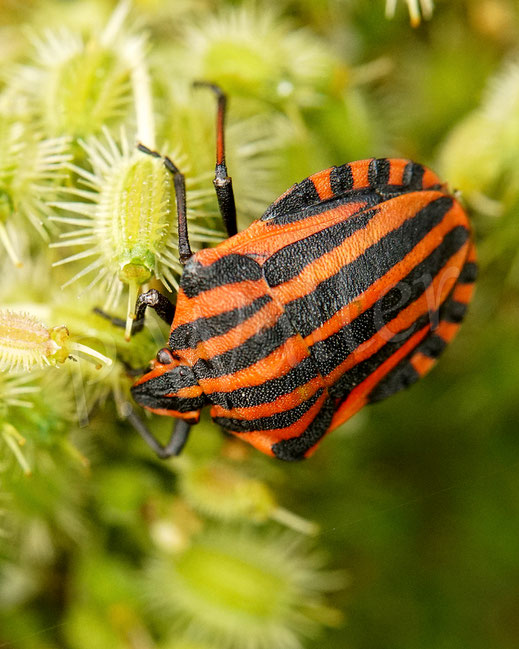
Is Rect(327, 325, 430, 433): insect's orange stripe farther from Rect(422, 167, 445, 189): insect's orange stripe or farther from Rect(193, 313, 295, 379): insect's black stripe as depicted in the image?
Rect(422, 167, 445, 189): insect's orange stripe

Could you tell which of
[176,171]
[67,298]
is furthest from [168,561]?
[176,171]

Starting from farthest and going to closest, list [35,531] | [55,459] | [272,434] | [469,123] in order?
1. [469,123]
2. [35,531]
3. [55,459]
4. [272,434]

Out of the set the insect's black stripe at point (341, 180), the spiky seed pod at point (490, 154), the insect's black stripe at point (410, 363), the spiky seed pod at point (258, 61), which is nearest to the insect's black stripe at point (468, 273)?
the insect's black stripe at point (410, 363)

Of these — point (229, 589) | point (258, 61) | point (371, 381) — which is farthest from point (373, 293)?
point (229, 589)

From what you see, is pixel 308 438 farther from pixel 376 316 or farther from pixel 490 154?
pixel 490 154

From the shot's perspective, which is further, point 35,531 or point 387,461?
point 387,461

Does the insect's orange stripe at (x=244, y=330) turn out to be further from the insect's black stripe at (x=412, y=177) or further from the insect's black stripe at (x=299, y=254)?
the insect's black stripe at (x=412, y=177)

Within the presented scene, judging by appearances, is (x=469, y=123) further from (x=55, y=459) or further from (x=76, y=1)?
(x=55, y=459)
